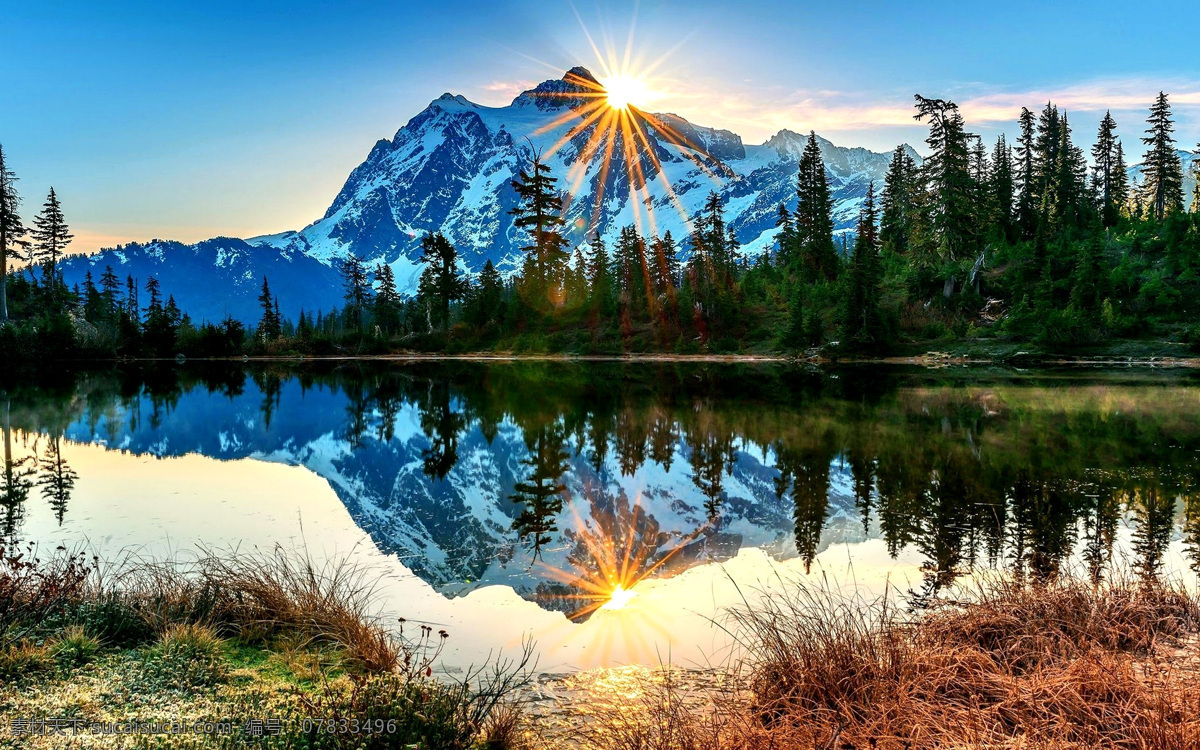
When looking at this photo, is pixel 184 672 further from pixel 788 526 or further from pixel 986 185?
pixel 986 185

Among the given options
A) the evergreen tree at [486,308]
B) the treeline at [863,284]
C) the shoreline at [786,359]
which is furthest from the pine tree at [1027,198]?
the evergreen tree at [486,308]

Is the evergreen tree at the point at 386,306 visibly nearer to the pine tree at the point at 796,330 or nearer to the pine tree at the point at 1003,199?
Result: the pine tree at the point at 796,330

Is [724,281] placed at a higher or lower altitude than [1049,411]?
higher

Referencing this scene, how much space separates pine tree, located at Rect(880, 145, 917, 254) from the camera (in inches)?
3049

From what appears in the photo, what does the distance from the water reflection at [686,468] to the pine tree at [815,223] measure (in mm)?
42404

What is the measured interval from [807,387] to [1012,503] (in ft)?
80.3

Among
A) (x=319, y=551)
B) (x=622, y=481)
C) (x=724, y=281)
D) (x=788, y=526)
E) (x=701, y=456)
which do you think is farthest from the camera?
(x=724, y=281)

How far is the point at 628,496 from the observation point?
15477mm

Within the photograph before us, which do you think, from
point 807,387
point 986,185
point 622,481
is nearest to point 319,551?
point 622,481

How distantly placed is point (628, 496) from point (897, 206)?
3113 inches

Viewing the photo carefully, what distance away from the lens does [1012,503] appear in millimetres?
12930

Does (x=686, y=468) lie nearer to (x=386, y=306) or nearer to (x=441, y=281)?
(x=441, y=281)

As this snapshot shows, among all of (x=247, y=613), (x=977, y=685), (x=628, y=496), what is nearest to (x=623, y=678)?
(x=977, y=685)

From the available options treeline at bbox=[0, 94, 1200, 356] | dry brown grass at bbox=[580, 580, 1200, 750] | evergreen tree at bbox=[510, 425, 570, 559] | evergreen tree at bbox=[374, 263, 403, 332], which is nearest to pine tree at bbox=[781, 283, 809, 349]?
Result: treeline at bbox=[0, 94, 1200, 356]
